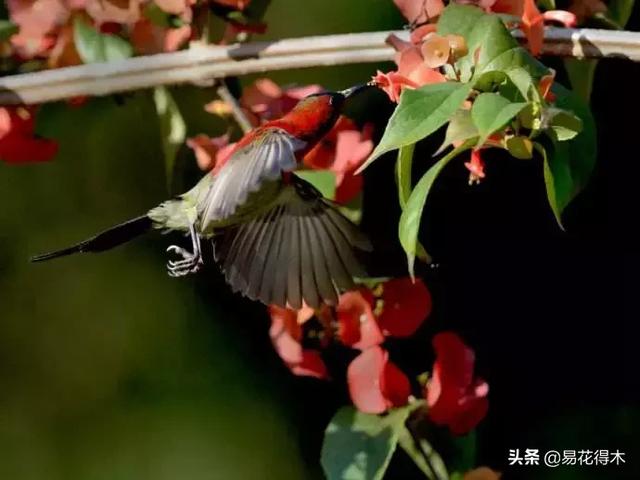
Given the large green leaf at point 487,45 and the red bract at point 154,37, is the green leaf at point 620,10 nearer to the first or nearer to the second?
the large green leaf at point 487,45

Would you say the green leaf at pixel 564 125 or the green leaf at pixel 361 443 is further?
the green leaf at pixel 361 443

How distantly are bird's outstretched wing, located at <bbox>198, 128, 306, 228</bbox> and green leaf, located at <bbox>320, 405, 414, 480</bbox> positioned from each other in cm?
32

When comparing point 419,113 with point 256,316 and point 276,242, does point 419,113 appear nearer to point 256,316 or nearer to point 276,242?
point 276,242

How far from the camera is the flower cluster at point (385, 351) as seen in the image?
1193 millimetres

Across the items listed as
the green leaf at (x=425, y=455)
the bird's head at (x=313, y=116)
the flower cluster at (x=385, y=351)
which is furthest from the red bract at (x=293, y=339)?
the bird's head at (x=313, y=116)

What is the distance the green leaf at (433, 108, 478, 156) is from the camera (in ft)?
2.76

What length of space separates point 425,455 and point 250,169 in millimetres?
462

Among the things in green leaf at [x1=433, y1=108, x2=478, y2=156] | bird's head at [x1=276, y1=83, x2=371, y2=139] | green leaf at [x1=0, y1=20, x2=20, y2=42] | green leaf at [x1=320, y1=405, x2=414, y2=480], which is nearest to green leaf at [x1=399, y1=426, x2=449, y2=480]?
green leaf at [x1=320, y1=405, x2=414, y2=480]

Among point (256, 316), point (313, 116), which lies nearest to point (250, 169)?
point (313, 116)

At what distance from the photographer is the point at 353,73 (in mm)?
1436

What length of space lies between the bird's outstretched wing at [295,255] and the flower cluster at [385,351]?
0.21 ft

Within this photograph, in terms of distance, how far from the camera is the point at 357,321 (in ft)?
3.92

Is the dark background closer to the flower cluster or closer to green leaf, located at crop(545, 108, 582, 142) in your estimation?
the flower cluster

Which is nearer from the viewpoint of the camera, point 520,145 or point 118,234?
point 520,145
